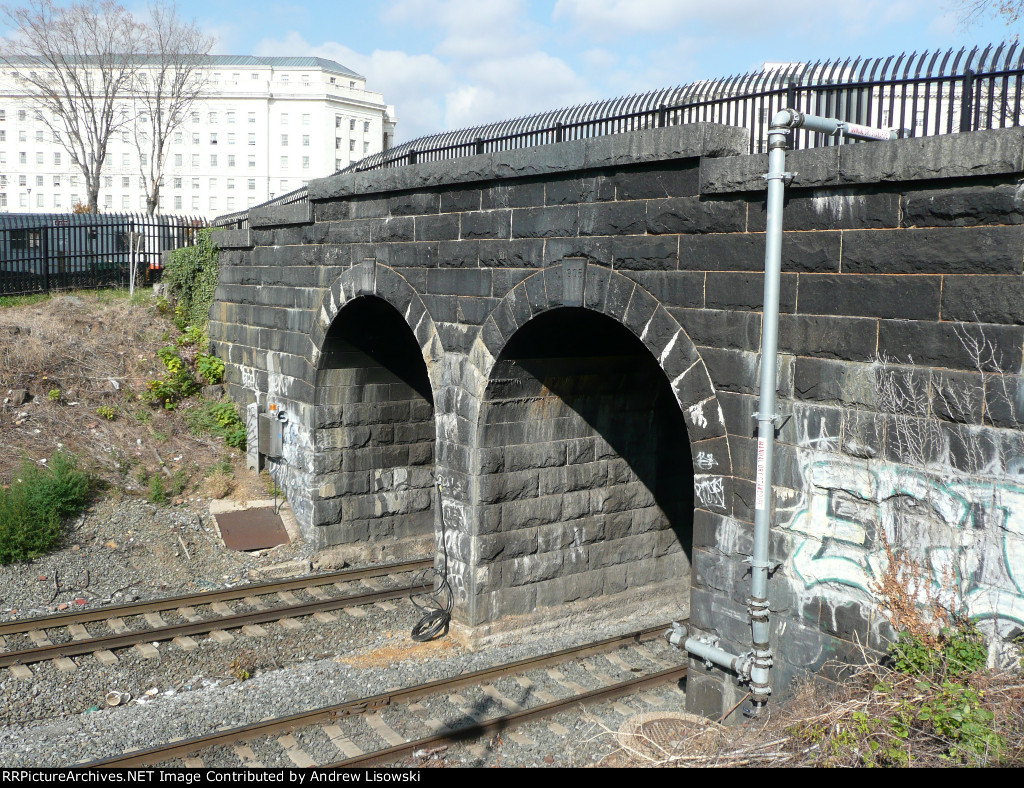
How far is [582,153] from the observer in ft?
27.0

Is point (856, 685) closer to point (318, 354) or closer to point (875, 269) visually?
point (875, 269)

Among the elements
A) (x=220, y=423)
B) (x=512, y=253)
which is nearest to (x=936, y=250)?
(x=512, y=253)

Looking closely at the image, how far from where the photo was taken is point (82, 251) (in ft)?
65.8

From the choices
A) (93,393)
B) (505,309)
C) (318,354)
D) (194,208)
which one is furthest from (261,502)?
(194,208)

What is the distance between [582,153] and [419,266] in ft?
9.77

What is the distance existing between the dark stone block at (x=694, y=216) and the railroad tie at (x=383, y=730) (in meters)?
4.82

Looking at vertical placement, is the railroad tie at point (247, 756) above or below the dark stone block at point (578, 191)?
below

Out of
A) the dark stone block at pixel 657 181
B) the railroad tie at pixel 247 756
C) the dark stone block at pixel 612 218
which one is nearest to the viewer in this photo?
the railroad tie at pixel 247 756

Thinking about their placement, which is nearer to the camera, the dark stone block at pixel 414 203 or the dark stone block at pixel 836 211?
the dark stone block at pixel 836 211

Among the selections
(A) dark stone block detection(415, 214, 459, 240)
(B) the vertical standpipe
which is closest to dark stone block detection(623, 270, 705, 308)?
(B) the vertical standpipe

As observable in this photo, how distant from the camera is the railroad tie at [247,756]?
720 centimetres

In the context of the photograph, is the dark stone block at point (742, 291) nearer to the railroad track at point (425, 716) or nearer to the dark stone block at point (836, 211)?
the dark stone block at point (836, 211)

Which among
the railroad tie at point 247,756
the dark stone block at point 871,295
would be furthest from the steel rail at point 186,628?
the dark stone block at point 871,295

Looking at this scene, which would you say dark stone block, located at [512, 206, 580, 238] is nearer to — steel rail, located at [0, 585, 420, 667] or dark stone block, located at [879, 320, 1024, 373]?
dark stone block, located at [879, 320, 1024, 373]
